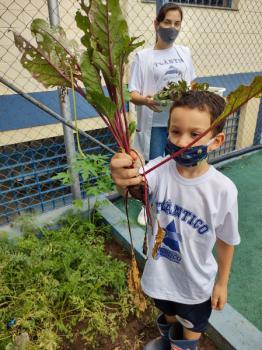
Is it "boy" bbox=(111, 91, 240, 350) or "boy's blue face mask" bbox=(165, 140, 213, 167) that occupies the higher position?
→ "boy's blue face mask" bbox=(165, 140, 213, 167)

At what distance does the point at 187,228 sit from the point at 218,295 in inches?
15.2

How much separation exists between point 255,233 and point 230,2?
4.66 metres

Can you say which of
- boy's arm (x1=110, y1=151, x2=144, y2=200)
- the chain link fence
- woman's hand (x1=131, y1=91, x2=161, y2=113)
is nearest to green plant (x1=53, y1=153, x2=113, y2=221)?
woman's hand (x1=131, y1=91, x2=161, y2=113)

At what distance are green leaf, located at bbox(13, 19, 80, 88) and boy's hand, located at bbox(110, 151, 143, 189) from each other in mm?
362

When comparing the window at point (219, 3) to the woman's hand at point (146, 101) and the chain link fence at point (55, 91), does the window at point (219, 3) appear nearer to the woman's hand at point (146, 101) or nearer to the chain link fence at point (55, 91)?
the chain link fence at point (55, 91)

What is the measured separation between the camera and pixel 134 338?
5.87 ft

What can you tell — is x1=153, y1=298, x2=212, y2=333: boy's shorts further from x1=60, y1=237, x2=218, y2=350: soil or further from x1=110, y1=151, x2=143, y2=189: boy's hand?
x1=110, y1=151, x2=143, y2=189: boy's hand

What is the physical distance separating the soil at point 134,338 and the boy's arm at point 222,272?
532mm

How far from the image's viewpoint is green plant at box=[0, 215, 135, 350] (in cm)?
176

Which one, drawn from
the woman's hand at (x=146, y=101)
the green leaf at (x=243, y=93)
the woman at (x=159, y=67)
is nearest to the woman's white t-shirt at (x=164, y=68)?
the woman at (x=159, y=67)

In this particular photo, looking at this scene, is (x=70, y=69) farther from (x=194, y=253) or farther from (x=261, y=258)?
(x=261, y=258)

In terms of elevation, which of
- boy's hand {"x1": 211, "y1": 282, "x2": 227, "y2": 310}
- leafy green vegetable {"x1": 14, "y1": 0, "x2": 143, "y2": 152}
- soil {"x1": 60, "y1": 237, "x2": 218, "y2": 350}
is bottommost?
soil {"x1": 60, "y1": 237, "x2": 218, "y2": 350}

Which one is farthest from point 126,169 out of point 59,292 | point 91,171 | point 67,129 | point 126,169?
point 67,129

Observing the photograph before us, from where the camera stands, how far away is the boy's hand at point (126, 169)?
90cm
